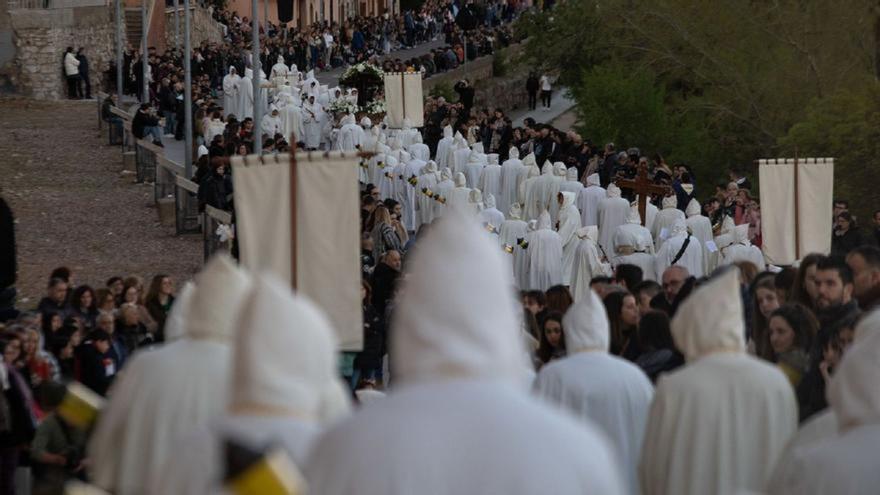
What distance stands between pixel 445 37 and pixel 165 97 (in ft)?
111

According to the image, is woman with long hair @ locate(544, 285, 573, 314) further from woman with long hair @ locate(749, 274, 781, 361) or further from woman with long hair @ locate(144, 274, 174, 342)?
woman with long hair @ locate(144, 274, 174, 342)

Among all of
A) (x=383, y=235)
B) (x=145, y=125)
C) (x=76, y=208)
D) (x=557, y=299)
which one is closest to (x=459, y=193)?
(x=383, y=235)

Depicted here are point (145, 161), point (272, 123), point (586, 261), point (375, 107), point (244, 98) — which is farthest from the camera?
point (244, 98)

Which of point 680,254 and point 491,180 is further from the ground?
point 491,180

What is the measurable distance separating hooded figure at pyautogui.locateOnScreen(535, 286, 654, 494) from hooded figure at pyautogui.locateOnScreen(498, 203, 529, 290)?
14.1 m

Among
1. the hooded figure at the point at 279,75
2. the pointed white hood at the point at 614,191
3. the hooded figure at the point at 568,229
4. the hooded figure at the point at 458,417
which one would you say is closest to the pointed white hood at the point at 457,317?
the hooded figure at the point at 458,417

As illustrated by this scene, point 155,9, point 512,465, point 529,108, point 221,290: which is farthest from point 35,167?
→ point 512,465

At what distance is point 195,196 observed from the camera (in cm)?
3025

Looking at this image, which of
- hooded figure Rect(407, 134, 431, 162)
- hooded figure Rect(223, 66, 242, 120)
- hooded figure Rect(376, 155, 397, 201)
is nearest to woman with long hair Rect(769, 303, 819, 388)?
hooded figure Rect(376, 155, 397, 201)

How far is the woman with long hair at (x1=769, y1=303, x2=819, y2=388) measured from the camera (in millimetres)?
10500

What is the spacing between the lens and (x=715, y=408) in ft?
28.3

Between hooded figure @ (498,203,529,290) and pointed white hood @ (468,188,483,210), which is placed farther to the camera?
pointed white hood @ (468,188,483,210)

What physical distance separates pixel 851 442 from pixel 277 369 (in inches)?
82.4

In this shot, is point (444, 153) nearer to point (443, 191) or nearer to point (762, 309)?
point (443, 191)
